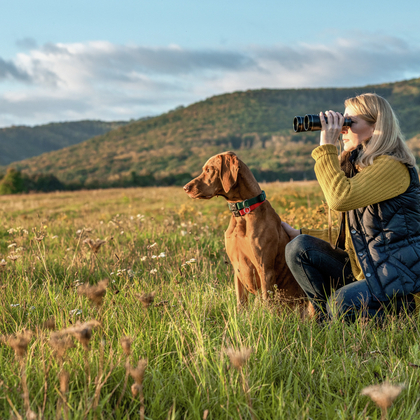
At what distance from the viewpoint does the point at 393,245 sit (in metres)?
2.54

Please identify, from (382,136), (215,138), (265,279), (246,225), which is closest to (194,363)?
(265,279)

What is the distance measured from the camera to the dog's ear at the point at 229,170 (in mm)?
2922

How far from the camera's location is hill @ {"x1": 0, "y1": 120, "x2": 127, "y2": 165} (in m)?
128

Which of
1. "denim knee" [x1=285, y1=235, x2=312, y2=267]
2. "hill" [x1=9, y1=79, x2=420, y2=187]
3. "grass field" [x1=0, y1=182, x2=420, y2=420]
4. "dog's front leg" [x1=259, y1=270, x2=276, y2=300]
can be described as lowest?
"grass field" [x1=0, y1=182, x2=420, y2=420]

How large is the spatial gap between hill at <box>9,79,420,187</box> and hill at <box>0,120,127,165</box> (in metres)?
40.2

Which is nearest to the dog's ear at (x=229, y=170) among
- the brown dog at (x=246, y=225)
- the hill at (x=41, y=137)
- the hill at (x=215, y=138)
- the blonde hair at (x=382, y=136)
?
the brown dog at (x=246, y=225)

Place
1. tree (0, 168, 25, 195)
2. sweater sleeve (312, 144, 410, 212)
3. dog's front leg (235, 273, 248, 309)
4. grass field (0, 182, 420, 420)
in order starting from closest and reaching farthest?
grass field (0, 182, 420, 420), sweater sleeve (312, 144, 410, 212), dog's front leg (235, 273, 248, 309), tree (0, 168, 25, 195)

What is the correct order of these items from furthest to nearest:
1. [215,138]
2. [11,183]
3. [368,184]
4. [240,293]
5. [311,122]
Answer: [215,138] < [11,183] < [240,293] < [311,122] < [368,184]

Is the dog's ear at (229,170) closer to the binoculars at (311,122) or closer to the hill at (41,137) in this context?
the binoculars at (311,122)

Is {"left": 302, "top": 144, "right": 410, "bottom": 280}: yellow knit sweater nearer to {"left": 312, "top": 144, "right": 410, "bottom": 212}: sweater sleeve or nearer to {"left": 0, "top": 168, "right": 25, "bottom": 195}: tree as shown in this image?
{"left": 312, "top": 144, "right": 410, "bottom": 212}: sweater sleeve

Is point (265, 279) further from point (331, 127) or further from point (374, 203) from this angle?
point (331, 127)

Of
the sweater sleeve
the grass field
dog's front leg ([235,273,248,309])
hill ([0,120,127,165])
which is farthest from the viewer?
hill ([0,120,127,165])

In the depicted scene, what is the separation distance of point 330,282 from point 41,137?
150m

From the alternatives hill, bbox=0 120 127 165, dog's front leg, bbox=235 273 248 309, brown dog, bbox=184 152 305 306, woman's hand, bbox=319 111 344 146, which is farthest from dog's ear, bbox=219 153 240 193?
hill, bbox=0 120 127 165
